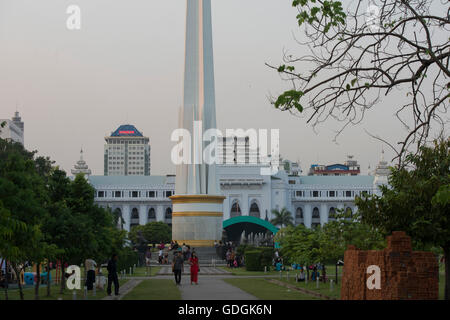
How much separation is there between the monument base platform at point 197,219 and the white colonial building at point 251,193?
72891mm

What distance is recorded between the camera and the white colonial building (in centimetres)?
14362

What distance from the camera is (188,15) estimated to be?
A: 68.2m

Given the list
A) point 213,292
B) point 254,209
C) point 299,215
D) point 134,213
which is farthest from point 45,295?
point 299,215

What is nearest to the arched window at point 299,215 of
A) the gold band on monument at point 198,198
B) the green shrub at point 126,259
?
the gold band on monument at point 198,198

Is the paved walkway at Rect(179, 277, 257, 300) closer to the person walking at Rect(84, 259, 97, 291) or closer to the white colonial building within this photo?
the person walking at Rect(84, 259, 97, 291)

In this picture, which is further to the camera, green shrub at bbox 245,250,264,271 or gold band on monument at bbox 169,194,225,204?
gold band on monument at bbox 169,194,225,204

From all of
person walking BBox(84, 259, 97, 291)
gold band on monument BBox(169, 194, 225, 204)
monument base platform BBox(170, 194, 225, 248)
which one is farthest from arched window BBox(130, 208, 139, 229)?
person walking BBox(84, 259, 97, 291)

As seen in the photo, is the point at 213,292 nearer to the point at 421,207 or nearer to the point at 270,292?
the point at 270,292

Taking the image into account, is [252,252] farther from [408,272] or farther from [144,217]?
[144,217]

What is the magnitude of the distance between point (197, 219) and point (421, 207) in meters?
48.2

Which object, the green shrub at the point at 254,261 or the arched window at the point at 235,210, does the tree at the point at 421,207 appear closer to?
the green shrub at the point at 254,261

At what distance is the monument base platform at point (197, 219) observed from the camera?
2682 inches

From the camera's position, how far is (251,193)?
14425 centimetres
